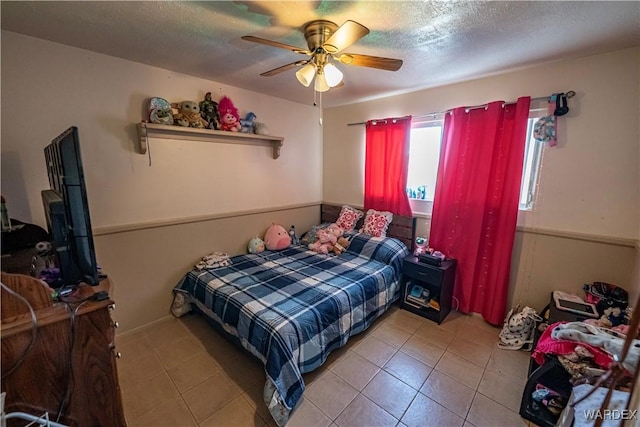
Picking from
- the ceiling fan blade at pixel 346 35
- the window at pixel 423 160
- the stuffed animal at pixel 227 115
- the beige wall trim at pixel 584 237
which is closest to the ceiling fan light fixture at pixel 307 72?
the ceiling fan blade at pixel 346 35

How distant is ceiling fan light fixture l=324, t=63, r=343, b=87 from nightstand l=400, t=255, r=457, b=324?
1.88 m

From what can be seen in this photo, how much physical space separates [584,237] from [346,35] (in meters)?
2.36

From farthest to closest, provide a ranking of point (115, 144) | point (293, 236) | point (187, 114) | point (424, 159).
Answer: point (293, 236), point (424, 159), point (187, 114), point (115, 144)

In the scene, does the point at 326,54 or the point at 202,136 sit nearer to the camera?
the point at 326,54

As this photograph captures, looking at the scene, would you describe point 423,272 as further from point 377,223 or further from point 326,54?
point 326,54

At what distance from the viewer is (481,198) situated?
237 cm

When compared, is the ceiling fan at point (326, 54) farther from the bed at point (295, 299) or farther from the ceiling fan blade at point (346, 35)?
the bed at point (295, 299)

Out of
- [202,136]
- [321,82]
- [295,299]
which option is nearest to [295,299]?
[295,299]

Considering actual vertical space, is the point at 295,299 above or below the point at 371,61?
below

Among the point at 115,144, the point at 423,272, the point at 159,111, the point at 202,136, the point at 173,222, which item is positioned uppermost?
the point at 159,111

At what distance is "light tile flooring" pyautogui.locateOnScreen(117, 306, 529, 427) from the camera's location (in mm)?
1547

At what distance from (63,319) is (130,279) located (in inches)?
57.7

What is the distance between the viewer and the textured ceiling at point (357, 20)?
1.37 m

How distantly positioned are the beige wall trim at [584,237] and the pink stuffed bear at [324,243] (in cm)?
184
